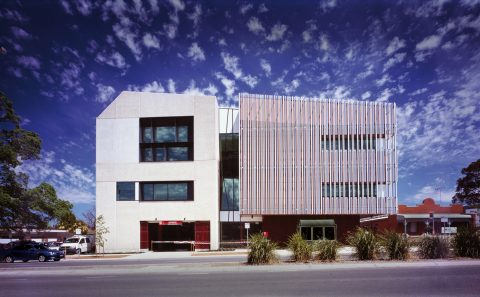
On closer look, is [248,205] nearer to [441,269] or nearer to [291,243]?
[291,243]

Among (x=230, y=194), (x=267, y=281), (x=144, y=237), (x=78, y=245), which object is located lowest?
(x=78, y=245)

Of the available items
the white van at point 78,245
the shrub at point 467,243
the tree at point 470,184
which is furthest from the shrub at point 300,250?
the tree at point 470,184

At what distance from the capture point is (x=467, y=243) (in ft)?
68.7

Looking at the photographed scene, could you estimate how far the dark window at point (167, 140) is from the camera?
41594mm

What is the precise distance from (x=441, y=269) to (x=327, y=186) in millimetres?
22157

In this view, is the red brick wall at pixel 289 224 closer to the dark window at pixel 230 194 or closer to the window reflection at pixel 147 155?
the dark window at pixel 230 194

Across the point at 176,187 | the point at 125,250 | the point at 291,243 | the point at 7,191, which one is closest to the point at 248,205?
the point at 176,187

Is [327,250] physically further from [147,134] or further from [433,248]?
[147,134]

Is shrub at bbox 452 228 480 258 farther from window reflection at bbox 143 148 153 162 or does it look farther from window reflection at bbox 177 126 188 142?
window reflection at bbox 143 148 153 162

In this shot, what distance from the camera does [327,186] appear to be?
129 ft

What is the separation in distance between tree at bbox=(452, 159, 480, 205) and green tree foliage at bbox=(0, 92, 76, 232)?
65.8m

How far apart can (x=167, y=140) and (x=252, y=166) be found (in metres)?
9.26

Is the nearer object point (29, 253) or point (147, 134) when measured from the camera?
point (29, 253)

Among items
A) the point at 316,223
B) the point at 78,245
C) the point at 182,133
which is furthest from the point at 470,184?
the point at 78,245
